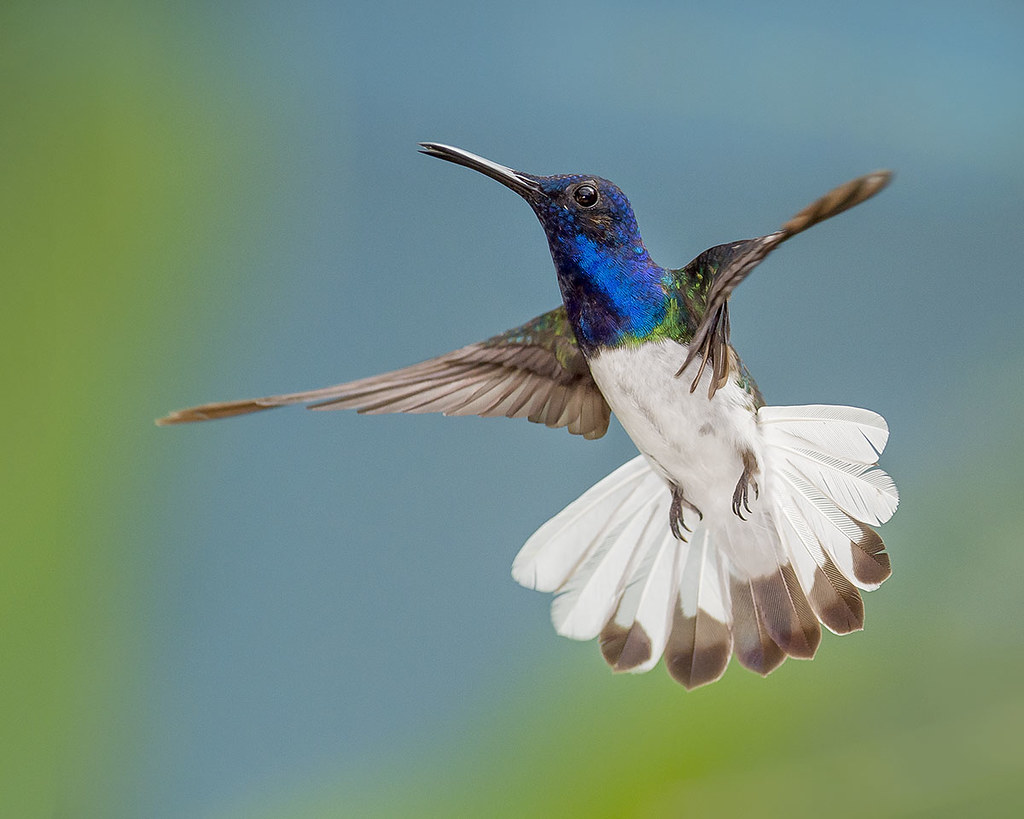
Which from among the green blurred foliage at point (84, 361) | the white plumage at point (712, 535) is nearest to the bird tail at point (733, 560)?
the white plumage at point (712, 535)

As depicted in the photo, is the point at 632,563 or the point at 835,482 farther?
the point at 632,563

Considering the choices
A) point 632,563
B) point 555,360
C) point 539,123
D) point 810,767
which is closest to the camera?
point 555,360

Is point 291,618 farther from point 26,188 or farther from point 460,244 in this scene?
point 26,188

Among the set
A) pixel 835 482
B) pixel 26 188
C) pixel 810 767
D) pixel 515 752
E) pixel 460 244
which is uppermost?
pixel 26 188

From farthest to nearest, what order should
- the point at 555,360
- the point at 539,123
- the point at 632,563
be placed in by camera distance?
the point at 539,123, the point at 632,563, the point at 555,360

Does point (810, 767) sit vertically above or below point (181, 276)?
below

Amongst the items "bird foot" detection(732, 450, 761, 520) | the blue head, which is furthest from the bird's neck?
"bird foot" detection(732, 450, 761, 520)

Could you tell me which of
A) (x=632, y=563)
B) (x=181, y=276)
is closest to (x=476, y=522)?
(x=181, y=276)
